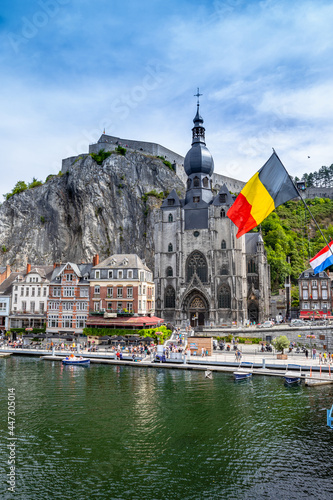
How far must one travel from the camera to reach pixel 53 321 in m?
55.4

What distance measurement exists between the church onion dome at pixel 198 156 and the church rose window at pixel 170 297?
71.8ft

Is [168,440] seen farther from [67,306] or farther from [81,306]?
[67,306]

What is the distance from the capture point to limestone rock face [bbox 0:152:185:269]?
275 ft

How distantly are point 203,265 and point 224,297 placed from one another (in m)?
6.33

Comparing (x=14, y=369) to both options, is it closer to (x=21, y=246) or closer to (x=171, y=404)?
(x=171, y=404)

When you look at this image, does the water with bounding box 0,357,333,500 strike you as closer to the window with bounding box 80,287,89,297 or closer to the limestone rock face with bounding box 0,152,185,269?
the window with bounding box 80,287,89,297

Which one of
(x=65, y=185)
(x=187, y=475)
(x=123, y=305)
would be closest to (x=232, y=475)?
(x=187, y=475)

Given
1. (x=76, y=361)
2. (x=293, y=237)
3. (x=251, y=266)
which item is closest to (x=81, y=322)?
(x=76, y=361)

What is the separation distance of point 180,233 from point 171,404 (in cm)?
4344

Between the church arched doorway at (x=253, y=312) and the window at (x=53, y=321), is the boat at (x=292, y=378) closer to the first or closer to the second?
the window at (x=53, y=321)

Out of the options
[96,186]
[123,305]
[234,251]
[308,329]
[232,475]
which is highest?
[96,186]

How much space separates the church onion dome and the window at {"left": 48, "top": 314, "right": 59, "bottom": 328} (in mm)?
35149

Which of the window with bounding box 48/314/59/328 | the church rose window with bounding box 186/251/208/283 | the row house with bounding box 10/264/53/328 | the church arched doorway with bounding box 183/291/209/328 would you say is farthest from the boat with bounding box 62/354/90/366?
the church rose window with bounding box 186/251/208/283

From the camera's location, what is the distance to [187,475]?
1570cm
